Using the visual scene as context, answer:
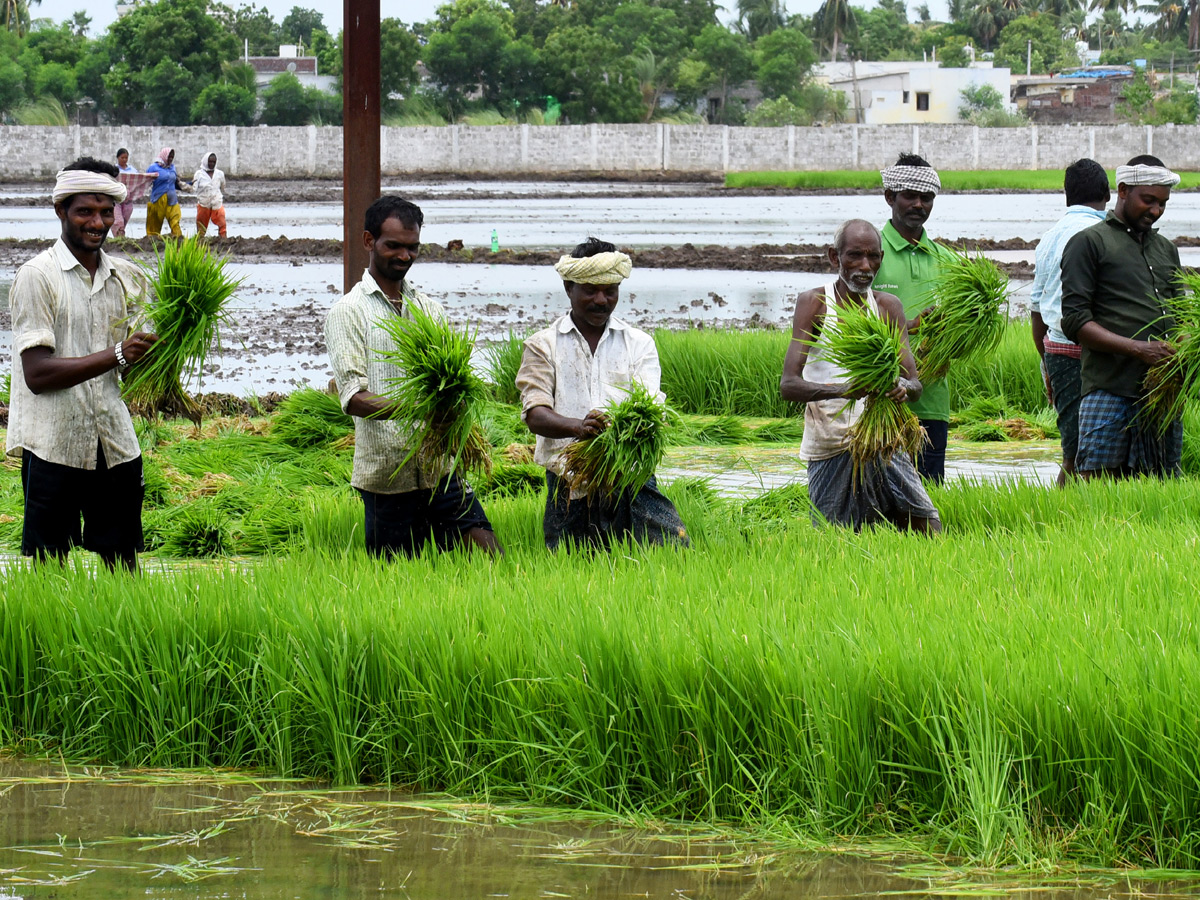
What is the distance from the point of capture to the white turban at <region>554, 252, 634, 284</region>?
16.3 ft

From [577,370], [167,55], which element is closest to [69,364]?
[577,370]

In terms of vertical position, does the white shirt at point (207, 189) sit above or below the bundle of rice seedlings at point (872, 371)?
above

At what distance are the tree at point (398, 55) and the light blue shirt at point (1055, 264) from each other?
51788 millimetres

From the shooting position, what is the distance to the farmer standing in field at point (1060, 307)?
711 cm

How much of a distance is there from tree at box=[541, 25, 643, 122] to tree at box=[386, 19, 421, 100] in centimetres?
569

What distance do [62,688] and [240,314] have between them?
42.7 feet

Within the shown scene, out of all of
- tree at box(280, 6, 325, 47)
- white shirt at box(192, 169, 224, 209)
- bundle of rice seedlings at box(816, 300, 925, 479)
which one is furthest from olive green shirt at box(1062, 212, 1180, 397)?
tree at box(280, 6, 325, 47)

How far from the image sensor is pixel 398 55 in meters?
58.2

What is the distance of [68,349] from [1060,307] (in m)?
4.37

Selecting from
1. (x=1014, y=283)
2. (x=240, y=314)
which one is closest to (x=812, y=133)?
(x=1014, y=283)

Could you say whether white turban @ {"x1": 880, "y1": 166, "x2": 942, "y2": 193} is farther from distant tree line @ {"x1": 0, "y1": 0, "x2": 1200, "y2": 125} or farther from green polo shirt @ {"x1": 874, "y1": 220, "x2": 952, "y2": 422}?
distant tree line @ {"x1": 0, "y1": 0, "x2": 1200, "y2": 125}

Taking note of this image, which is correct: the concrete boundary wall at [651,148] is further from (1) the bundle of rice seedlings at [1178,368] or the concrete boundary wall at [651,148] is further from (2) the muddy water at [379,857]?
(2) the muddy water at [379,857]

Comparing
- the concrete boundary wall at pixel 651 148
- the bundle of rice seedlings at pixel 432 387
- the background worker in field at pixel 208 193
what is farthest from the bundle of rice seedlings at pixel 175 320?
the concrete boundary wall at pixel 651 148

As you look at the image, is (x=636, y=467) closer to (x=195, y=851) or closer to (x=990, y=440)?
(x=195, y=851)
